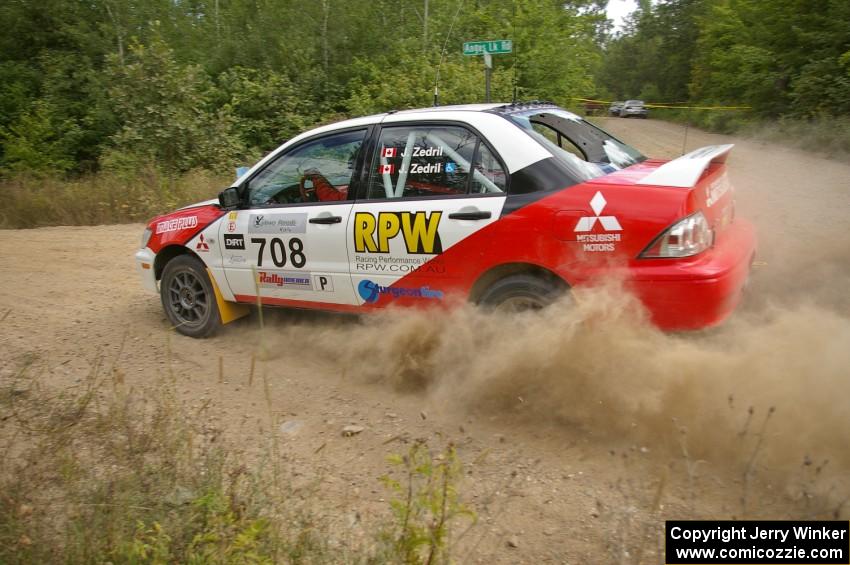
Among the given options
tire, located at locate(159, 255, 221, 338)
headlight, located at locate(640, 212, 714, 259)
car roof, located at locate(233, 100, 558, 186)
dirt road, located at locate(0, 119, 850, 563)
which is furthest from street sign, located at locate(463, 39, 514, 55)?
headlight, located at locate(640, 212, 714, 259)

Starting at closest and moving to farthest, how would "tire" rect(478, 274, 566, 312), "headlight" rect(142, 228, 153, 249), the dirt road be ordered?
the dirt road → "tire" rect(478, 274, 566, 312) → "headlight" rect(142, 228, 153, 249)

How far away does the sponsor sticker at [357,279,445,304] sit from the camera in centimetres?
447

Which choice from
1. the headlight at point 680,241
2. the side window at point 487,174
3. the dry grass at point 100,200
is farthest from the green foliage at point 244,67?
the headlight at point 680,241

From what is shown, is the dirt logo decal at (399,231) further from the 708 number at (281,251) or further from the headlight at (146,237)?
the headlight at (146,237)

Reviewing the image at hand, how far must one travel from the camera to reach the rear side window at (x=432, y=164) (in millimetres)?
4281

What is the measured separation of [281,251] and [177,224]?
4.06 feet

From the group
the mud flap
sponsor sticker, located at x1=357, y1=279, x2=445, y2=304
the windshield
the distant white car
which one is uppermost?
the distant white car

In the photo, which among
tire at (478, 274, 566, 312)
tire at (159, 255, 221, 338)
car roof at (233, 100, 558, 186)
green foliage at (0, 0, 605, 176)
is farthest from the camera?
green foliage at (0, 0, 605, 176)

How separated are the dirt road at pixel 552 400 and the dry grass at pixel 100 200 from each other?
6594 millimetres

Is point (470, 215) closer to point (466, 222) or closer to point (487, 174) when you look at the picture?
point (466, 222)

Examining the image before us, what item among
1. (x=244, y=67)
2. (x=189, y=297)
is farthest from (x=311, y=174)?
(x=244, y=67)

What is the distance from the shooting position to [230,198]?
5281 mm

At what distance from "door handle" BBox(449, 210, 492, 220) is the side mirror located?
1.99 m

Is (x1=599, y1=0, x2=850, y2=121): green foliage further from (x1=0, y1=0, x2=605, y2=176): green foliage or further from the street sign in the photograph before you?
the street sign
